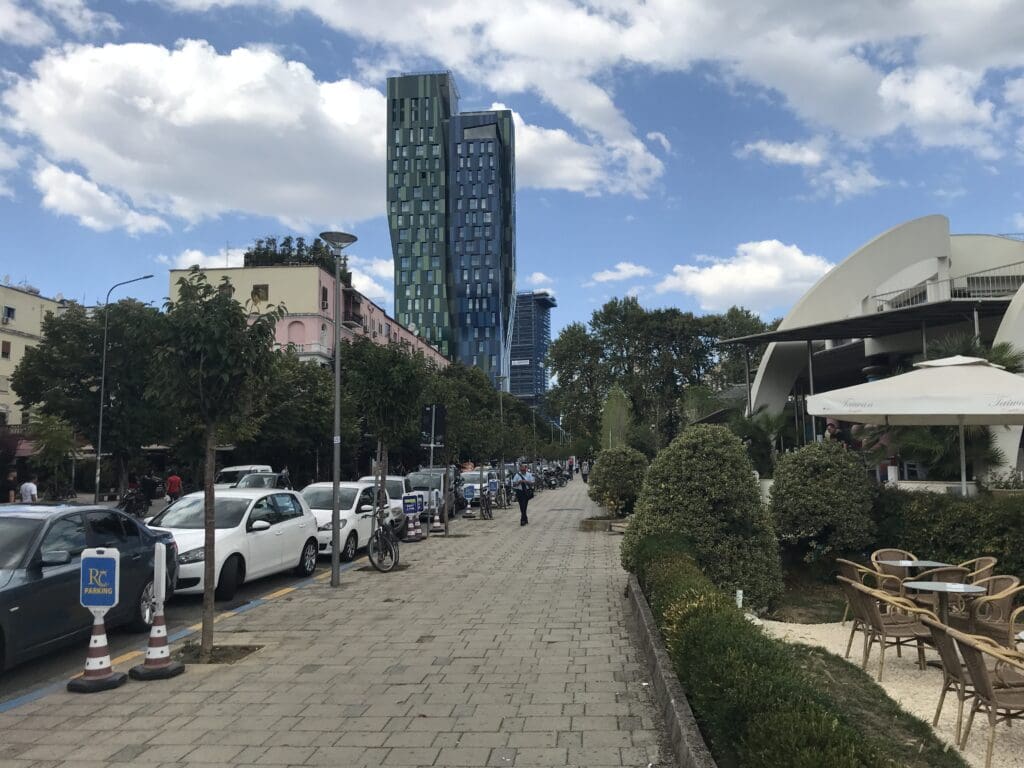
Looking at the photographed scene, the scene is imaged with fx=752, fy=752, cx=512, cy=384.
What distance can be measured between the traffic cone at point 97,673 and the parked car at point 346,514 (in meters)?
7.62

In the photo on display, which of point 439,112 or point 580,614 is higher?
point 439,112

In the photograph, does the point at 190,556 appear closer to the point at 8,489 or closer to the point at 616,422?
the point at 616,422

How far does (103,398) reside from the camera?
33125 mm

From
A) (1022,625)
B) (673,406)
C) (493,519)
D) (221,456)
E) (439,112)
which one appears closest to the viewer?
(1022,625)

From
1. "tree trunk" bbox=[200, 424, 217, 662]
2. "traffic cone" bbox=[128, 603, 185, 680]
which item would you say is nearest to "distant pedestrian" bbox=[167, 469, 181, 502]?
"tree trunk" bbox=[200, 424, 217, 662]

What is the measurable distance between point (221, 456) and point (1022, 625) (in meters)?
43.4

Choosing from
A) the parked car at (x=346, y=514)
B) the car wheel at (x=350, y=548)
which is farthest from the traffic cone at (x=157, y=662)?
the car wheel at (x=350, y=548)

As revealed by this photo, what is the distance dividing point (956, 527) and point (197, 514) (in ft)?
34.2

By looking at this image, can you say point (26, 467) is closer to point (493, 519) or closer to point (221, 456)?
point (221, 456)

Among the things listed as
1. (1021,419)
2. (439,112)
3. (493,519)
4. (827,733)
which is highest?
(439,112)

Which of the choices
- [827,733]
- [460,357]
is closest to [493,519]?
[827,733]

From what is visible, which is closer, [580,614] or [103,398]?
[580,614]

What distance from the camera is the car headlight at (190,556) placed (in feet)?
32.8

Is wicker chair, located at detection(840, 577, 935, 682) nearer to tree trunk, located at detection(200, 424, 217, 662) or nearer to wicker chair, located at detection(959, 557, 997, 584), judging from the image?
wicker chair, located at detection(959, 557, 997, 584)
